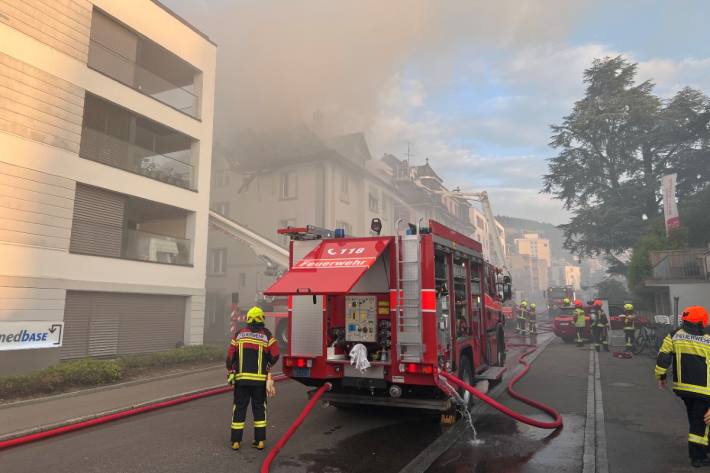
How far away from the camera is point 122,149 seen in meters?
13.3

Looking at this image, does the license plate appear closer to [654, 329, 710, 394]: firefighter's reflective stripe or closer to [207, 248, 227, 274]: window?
[654, 329, 710, 394]: firefighter's reflective stripe

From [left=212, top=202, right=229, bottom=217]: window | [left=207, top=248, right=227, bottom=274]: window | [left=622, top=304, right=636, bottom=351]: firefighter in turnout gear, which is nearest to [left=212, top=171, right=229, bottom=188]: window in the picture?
[left=212, top=202, right=229, bottom=217]: window

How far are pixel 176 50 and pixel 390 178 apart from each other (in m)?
21.4

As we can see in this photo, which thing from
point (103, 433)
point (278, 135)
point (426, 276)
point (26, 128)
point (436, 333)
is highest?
point (278, 135)

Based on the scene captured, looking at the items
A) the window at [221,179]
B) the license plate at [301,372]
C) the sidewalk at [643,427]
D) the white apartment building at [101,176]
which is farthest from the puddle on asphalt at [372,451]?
the window at [221,179]

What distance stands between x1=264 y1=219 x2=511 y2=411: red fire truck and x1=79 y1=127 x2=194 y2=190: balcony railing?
8736 millimetres

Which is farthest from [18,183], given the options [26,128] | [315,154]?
[315,154]

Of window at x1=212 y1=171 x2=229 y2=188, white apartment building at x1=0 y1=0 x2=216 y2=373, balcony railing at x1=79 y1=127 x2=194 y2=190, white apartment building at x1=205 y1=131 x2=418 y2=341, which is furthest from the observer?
window at x1=212 y1=171 x2=229 y2=188

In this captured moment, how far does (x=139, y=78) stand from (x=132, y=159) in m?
3.20

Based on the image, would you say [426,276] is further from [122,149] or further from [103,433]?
[122,149]

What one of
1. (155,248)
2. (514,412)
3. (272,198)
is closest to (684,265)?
(514,412)

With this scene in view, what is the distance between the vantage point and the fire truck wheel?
652cm

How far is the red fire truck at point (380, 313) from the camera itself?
558 centimetres

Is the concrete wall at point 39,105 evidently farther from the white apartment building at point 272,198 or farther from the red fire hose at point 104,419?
the white apartment building at point 272,198
